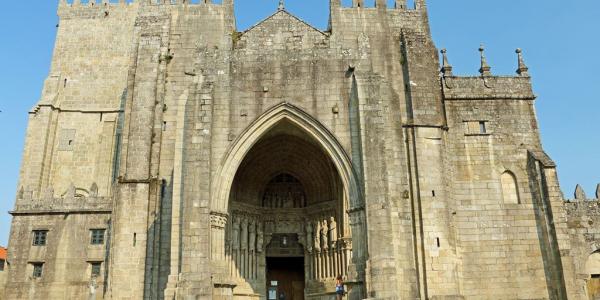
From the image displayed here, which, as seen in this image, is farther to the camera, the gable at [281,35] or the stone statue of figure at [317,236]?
the stone statue of figure at [317,236]

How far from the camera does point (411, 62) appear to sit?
60.4 ft

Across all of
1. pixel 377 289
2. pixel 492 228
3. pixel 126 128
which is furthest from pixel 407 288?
pixel 126 128

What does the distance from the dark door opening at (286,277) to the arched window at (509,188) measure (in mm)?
7388

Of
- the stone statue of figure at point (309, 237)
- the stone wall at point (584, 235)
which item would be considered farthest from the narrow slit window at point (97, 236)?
the stone wall at point (584, 235)

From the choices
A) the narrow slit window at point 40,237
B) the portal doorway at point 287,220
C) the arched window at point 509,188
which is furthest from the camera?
the narrow slit window at point 40,237

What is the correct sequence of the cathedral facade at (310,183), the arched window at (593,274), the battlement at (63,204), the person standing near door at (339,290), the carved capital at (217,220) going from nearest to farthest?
the carved capital at (217,220), the cathedral facade at (310,183), the person standing near door at (339,290), the arched window at (593,274), the battlement at (63,204)

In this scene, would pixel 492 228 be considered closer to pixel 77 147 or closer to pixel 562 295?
pixel 562 295

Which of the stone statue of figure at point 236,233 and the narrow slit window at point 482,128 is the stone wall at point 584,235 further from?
the stone statue of figure at point 236,233

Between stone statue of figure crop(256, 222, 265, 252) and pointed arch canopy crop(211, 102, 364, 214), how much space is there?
3.31 m

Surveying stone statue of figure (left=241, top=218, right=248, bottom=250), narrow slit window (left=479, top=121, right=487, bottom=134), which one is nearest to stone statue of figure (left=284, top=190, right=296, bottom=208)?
stone statue of figure (left=241, top=218, right=248, bottom=250)

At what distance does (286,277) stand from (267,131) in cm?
582

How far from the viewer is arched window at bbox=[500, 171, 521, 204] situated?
1812 centimetres

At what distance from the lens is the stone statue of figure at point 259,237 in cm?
1784

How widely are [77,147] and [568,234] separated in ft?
64.0
